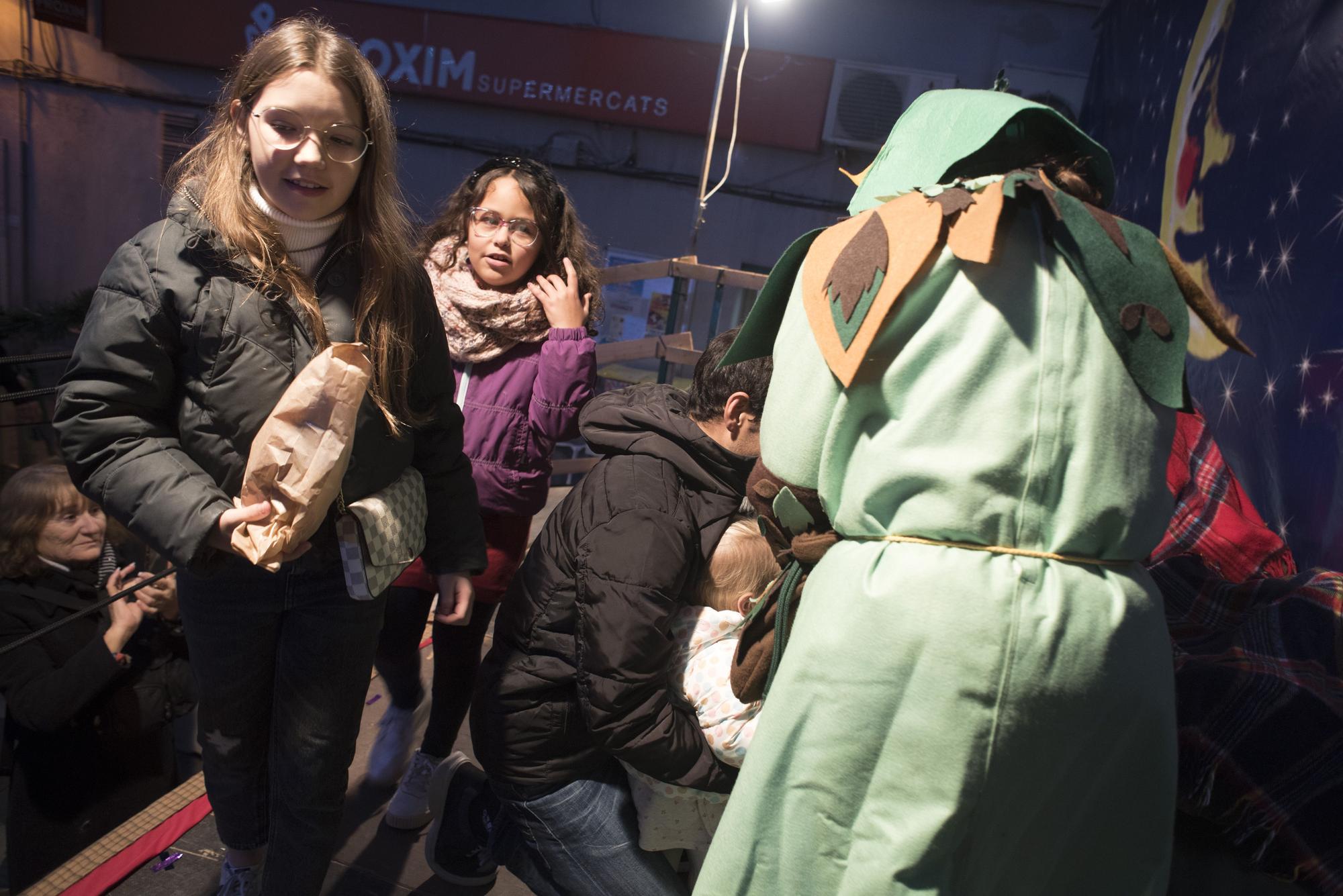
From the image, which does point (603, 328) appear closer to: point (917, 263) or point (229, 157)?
point (229, 157)

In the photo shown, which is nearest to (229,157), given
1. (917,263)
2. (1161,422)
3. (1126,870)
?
(917,263)

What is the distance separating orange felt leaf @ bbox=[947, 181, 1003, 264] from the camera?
0.96 m

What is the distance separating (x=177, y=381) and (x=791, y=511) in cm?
106

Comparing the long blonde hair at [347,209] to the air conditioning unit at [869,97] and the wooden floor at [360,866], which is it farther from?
the air conditioning unit at [869,97]

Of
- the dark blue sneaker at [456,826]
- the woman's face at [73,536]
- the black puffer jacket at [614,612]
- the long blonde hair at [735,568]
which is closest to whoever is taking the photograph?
the black puffer jacket at [614,612]

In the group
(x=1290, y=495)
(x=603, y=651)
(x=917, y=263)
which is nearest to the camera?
(x=917, y=263)

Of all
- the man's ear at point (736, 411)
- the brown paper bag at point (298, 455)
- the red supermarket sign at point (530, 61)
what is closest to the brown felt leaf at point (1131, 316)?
the man's ear at point (736, 411)

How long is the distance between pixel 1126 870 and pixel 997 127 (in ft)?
2.93

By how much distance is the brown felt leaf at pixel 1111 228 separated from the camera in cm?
103

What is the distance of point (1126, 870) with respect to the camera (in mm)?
1102

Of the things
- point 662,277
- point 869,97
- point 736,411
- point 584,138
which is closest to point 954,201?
point 736,411

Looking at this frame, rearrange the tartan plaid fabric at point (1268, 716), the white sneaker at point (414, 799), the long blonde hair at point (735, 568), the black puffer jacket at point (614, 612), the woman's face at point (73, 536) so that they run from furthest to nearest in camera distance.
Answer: the woman's face at point (73, 536)
the white sneaker at point (414, 799)
the long blonde hair at point (735, 568)
the black puffer jacket at point (614, 612)
the tartan plaid fabric at point (1268, 716)

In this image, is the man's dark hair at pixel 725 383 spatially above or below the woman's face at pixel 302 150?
below

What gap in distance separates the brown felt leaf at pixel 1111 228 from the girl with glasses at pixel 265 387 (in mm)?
1162
